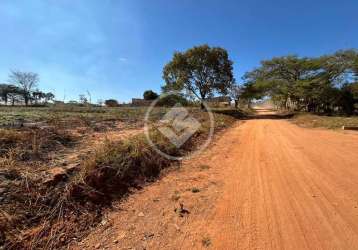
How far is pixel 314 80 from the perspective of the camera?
23.1 metres

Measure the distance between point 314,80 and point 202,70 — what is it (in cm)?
1211

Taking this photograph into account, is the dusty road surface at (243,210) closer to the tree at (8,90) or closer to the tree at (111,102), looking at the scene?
the tree at (111,102)

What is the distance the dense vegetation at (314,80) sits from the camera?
74.0 feet

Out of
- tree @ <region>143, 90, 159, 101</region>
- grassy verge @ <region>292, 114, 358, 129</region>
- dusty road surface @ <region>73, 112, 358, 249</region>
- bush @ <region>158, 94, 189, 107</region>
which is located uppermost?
tree @ <region>143, 90, 159, 101</region>

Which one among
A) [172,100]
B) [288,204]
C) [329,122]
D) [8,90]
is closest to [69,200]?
[288,204]

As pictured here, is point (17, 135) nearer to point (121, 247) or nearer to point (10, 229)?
point (10, 229)

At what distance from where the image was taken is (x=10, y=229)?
239 cm

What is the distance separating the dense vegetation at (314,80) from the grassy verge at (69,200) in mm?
24417

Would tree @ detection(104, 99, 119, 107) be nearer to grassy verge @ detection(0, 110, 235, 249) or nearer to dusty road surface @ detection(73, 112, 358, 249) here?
grassy verge @ detection(0, 110, 235, 249)

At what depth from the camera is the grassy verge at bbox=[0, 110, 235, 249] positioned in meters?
2.41

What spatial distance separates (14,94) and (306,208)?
5700cm

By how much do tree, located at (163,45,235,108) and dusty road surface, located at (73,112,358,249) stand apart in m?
20.1

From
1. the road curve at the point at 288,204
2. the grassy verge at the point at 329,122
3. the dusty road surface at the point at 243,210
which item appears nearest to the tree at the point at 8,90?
the grassy verge at the point at 329,122

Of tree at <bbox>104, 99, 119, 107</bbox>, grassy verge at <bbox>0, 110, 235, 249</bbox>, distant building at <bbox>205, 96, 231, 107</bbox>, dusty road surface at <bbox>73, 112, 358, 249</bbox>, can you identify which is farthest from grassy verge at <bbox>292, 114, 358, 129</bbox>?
tree at <bbox>104, 99, 119, 107</bbox>
